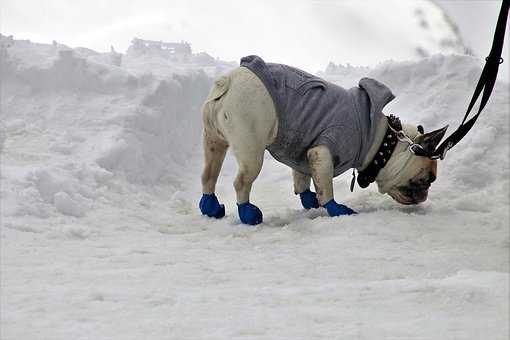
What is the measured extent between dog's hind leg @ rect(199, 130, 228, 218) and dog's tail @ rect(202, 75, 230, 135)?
0.39 ft

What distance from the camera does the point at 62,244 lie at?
297 cm

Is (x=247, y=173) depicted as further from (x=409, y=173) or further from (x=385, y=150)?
(x=409, y=173)

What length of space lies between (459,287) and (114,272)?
3.91 ft

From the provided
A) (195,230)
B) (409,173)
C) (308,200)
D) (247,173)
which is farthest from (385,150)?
(195,230)

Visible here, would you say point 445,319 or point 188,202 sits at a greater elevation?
point 445,319

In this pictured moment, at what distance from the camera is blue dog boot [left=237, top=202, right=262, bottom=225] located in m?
3.78

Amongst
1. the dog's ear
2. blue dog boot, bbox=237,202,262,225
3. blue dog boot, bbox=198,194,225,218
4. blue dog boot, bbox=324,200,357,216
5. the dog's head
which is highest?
the dog's ear

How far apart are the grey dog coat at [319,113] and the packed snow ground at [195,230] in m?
0.38

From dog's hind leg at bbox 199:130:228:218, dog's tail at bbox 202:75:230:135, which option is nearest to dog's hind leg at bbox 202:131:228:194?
dog's hind leg at bbox 199:130:228:218

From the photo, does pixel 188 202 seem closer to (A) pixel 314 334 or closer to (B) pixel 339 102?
(B) pixel 339 102

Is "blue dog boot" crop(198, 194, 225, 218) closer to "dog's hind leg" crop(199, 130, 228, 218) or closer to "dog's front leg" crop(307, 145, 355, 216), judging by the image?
"dog's hind leg" crop(199, 130, 228, 218)

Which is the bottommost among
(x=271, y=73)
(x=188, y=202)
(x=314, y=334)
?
(x=188, y=202)

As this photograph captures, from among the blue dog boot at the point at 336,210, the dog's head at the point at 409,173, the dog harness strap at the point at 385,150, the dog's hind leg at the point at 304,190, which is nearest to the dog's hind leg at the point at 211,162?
the dog's hind leg at the point at 304,190

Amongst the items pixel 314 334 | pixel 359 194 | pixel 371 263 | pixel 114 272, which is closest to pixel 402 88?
pixel 359 194
